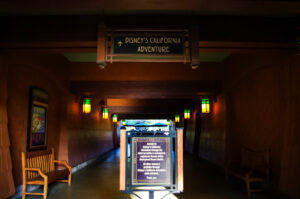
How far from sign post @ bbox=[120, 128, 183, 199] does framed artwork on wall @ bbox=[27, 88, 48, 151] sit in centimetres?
311

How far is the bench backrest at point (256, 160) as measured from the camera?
18.1 feet

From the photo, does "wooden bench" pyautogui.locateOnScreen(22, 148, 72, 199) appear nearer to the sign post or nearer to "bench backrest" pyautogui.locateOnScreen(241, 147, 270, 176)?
the sign post

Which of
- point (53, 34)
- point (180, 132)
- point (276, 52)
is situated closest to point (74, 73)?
point (53, 34)

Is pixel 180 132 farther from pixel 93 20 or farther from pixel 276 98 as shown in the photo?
pixel 276 98

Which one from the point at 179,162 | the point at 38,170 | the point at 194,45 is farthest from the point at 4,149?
the point at 194,45

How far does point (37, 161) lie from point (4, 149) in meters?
1.08

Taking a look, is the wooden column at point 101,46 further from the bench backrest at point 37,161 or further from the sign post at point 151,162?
the bench backrest at point 37,161

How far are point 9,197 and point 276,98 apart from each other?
18.9 ft

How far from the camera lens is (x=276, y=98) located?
5.43 meters

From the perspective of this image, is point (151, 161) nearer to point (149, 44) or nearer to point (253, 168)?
point (149, 44)

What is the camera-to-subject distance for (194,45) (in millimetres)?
3711

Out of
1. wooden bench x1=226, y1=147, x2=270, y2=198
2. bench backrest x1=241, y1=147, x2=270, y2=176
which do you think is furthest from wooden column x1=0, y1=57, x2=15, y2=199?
bench backrest x1=241, y1=147, x2=270, y2=176

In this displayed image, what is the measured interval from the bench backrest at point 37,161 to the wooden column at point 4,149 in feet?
1.23

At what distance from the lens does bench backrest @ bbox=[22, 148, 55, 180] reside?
516 centimetres
